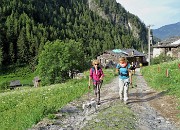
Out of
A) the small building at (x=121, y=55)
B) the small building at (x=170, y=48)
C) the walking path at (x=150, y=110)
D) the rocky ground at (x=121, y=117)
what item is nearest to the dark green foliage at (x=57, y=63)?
the small building at (x=121, y=55)

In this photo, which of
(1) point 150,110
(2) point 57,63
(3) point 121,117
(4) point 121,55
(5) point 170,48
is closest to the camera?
(3) point 121,117

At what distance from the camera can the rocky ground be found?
11836 millimetres

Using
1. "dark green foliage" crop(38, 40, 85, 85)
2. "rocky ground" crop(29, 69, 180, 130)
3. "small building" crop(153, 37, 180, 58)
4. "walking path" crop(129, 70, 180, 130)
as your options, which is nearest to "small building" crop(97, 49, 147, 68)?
"small building" crop(153, 37, 180, 58)

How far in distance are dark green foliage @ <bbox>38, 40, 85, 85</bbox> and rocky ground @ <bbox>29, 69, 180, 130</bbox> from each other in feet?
228

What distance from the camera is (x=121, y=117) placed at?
1273 centimetres

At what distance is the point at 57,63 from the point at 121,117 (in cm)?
7723

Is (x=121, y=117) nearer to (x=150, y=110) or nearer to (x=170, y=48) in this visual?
A: (x=150, y=110)

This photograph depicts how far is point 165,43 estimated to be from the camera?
8862cm

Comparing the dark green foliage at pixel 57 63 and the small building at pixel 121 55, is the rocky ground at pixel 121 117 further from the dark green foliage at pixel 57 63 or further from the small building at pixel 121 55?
the small building at pixel 121 55

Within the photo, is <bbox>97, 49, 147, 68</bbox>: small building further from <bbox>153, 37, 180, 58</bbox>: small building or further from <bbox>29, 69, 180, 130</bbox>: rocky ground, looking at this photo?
<bbox>29, 69, 180, 130</bbox>: rocky ground

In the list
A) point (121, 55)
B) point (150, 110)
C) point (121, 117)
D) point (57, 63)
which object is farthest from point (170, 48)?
point (121, 117)

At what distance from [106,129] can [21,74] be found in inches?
5595

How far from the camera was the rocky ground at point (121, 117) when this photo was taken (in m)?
11.8

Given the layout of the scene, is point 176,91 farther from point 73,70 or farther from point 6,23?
point 6,23
